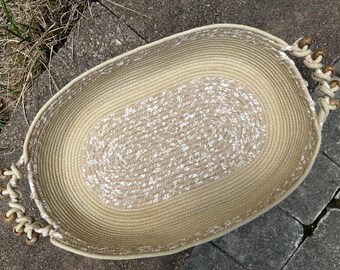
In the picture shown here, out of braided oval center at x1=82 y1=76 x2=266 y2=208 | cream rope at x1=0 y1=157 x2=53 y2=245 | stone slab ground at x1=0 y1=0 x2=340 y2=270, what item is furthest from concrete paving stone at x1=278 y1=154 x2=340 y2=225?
cream rope at x1=0 y1=157 x2=53 y2=245

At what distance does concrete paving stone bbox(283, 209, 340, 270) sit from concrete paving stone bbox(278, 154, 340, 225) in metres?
0.03

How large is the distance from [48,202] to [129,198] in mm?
196

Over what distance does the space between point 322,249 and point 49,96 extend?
777mm

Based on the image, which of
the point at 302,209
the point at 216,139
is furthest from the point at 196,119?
the point at 302,209

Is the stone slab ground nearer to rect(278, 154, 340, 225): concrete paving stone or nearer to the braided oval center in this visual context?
rect(278, 154, 340, 225): concrete paving stone

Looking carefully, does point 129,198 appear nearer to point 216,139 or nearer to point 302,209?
point 216,139

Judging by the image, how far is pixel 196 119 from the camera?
1.12 m

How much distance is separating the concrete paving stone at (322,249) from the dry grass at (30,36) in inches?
31.1

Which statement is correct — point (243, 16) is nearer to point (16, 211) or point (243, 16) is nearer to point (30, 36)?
point (30, 36)

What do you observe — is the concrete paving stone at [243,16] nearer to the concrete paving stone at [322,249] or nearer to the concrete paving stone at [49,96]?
the concrete paving stone at [49,96]

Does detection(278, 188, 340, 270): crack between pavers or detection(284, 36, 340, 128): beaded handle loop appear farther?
detection(278, 188, 340, 270): crack between pavers

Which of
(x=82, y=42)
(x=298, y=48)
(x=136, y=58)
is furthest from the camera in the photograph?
(x=82, y=42)

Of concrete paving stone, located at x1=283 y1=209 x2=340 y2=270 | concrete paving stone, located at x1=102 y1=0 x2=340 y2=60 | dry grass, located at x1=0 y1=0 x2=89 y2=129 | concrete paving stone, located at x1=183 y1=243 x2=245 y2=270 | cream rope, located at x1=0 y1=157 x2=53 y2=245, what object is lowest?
concrete paving stone, located at x1=183 y1=243 x2=245 y2=270

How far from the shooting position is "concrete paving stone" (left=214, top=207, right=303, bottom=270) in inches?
44.5
